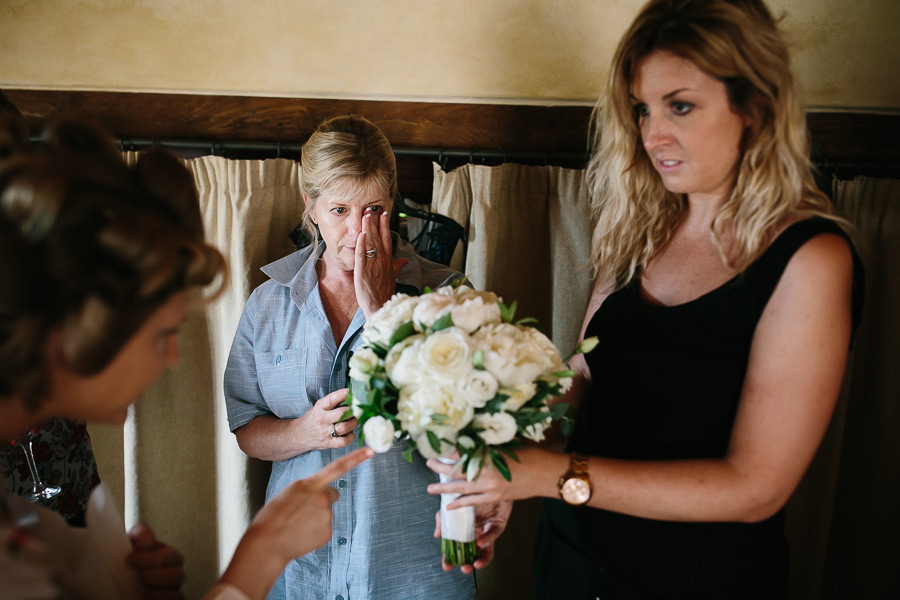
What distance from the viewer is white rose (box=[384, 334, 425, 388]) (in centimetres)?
111

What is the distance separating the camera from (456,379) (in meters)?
1.08

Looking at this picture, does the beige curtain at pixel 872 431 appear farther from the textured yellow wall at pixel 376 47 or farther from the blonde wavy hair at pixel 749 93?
the blonde wavy hair at pixel 749 93

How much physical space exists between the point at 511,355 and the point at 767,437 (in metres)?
0.51

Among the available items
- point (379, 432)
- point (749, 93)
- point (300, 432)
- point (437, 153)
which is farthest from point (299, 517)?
point (437, 153)

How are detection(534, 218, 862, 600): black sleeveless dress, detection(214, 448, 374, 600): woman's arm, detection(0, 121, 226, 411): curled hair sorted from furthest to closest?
detection(534, 218, 862, 600): black sleeveless dress < detection(214, 448, 374, 600): woman's arm < detection(0, 121, 226, 411): curled hair

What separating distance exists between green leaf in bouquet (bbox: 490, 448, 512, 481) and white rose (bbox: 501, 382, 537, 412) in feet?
0.29

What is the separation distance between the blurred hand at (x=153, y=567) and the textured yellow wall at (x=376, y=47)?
62.2 inches

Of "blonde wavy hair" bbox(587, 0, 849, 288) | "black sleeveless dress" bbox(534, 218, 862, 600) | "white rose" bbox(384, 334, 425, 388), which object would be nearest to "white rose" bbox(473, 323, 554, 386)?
"white rose" bbox(384, 334, 425, 388)

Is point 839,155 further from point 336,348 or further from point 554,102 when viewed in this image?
point 336,348

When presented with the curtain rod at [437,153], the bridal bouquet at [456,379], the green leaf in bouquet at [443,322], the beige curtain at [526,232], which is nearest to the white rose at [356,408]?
the bridal bouquet at [456,379]

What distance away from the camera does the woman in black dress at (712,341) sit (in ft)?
3.86

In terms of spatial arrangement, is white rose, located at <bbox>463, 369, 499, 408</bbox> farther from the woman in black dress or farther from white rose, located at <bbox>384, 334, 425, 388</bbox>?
the woman in black dress

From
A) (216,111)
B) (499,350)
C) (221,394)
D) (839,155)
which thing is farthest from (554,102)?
(221,394)

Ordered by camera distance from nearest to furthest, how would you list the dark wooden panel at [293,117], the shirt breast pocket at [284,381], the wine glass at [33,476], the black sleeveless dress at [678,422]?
the black sleeveless dress at [678,422] < the wine glass at [33,476] < the shirt breast pocket at [284,381] < the dark wooden panel at [293,117]
